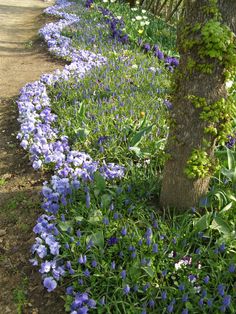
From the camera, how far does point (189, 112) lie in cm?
278

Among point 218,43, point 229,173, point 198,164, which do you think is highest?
point 218,43

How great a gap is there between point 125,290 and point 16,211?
1.65 metres

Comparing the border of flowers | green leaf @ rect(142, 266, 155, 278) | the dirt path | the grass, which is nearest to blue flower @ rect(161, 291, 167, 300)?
the grass

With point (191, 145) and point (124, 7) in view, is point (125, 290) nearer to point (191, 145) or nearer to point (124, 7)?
point (191, 145)

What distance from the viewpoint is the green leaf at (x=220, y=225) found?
284cm

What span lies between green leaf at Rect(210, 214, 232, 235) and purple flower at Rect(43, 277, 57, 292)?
4.25 ft

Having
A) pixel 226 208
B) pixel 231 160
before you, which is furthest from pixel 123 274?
pixel 231 160

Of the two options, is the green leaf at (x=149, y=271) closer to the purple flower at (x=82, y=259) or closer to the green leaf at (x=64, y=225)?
the purple flower at (x=82, y=259)

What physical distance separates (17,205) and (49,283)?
1246 millimetres

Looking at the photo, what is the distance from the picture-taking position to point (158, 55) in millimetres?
7070

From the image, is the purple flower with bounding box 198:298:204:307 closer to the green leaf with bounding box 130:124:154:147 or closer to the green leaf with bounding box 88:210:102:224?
the green leaf with bounding box 88:210:102:224

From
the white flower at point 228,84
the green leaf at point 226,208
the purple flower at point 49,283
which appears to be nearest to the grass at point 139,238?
the green leaf at point 226,208

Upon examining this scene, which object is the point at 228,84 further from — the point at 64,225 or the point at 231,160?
the point at 64,225

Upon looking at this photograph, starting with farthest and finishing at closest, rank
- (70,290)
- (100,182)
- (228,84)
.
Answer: (100,182)
(228,84)
(70,290)
